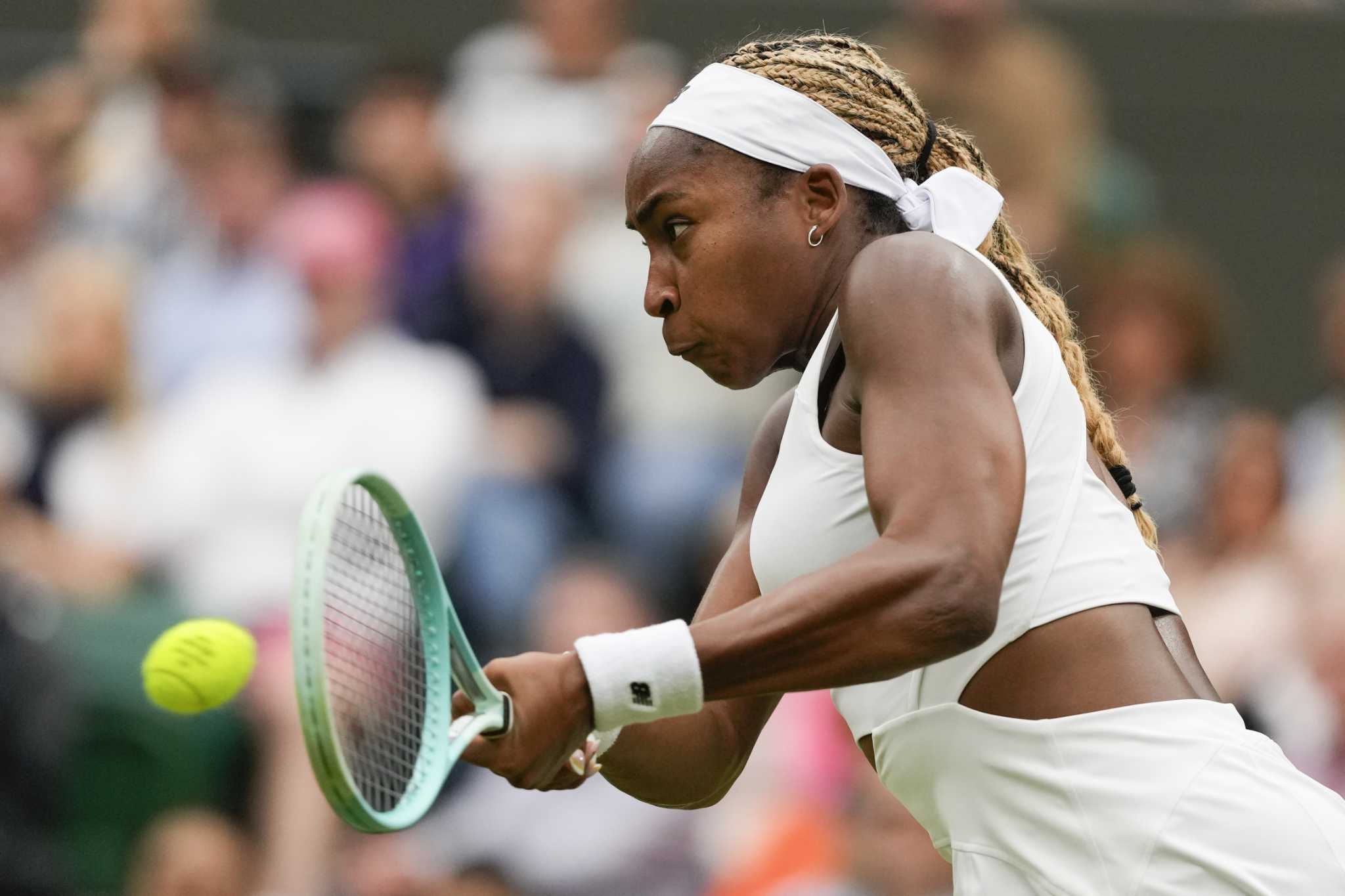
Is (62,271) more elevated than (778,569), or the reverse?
(778,569)

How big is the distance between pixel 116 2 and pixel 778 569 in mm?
6257

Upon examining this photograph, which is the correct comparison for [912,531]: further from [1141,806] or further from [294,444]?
[294,444]

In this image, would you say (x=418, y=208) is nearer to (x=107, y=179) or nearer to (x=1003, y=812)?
(x=107, y=179)

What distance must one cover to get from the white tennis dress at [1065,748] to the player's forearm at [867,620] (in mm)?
223

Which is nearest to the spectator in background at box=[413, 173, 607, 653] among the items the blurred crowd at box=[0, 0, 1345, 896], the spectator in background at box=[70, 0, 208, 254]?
the blurred crowd at box=[0, 0, 1345, 896]

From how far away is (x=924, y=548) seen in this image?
276 cm

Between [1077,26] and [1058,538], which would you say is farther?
[1077,26]

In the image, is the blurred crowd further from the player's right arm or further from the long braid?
the long braid

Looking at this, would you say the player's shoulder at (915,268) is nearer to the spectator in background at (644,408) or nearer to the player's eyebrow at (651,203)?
the player's eyebrow at (651,203)

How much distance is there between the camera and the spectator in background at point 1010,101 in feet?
26.3

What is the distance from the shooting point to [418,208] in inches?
327

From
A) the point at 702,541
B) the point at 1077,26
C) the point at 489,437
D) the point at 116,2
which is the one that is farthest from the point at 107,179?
the point at 1077,26

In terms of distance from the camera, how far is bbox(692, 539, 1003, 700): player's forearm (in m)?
2.76

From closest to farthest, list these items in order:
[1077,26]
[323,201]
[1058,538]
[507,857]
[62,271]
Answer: [1058,538]
[507,857]
[62,271]
[323,201]
[1077,26]
